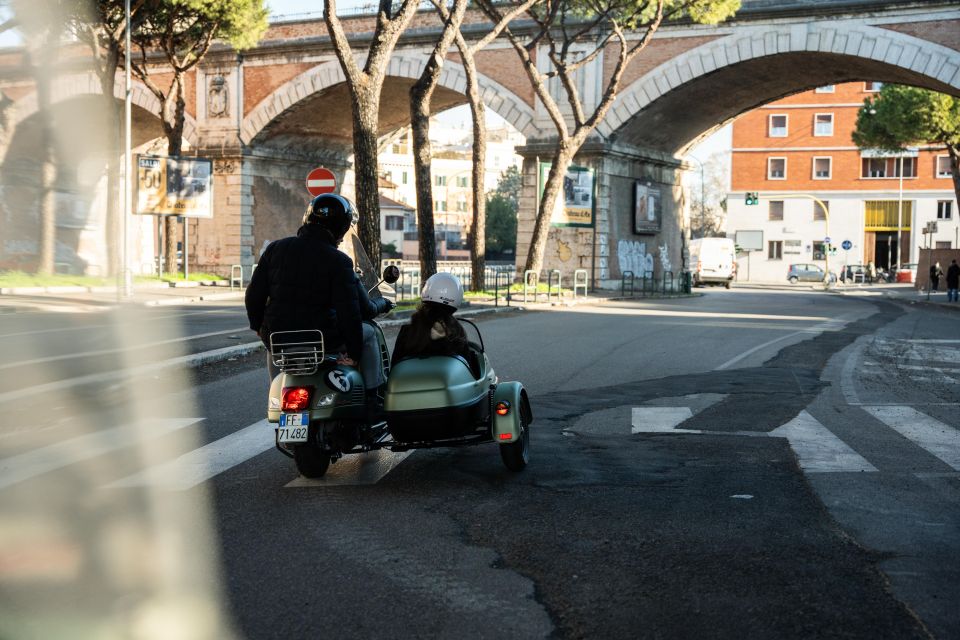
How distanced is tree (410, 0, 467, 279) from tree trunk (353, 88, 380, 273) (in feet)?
9.54

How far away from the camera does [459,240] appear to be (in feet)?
367

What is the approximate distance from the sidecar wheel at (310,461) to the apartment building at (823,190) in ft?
211

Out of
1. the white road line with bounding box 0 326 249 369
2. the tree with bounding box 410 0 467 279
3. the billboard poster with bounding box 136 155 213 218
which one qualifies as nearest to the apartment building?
the billboard poster with bounding box 136 155 213 218

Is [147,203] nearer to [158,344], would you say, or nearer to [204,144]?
[204,144]

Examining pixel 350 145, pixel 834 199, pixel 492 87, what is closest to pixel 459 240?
pixel 834 199

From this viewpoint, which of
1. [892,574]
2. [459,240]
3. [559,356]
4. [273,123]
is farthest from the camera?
[459,240]

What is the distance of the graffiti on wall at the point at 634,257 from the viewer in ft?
125

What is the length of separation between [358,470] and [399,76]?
33.2m

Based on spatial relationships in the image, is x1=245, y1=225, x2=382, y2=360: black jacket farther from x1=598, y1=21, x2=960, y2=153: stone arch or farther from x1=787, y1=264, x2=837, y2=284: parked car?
x1=787, y1=264, x2=837, y2=284: parked car

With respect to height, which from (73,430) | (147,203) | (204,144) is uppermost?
(204,144)

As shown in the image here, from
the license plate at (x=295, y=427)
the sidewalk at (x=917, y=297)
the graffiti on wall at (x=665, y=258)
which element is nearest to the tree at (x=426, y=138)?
the license plate at (x=295, y=427)

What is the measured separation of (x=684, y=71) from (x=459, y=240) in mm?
78572

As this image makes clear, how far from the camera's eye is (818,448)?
7.18 m

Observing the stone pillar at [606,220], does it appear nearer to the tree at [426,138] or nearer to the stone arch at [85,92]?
the tree at [426,138]
